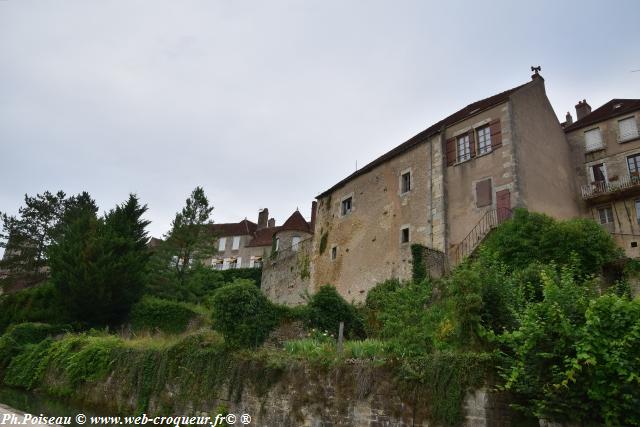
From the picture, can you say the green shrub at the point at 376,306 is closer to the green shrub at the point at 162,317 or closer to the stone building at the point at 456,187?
the stone building at the point at 456,187

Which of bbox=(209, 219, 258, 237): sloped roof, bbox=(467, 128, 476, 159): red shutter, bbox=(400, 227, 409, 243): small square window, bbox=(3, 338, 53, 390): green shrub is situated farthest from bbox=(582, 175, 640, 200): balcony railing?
bbox=(209, 219, 258, 237): sloped roof

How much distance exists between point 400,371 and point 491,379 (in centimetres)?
155

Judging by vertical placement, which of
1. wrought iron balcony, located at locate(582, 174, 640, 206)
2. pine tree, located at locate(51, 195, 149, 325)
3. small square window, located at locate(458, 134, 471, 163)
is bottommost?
pine tree, located at locate(51, 195, 149, 325)

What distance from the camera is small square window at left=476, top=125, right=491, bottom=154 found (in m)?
18.2

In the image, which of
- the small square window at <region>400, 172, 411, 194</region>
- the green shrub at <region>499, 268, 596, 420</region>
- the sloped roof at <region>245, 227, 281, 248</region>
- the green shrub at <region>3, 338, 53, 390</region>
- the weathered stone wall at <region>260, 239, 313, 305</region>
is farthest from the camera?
the sloped roof at <region>245, 227, 281, 248</region>

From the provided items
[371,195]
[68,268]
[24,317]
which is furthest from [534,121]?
[24,317]

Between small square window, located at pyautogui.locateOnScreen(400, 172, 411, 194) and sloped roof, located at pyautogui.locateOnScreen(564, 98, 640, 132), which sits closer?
sloped roof, located at pyautogui.locateOnScreen(564, 98, 640, 132)

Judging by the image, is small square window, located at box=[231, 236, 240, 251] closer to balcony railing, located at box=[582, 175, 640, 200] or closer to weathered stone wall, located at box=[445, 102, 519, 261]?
weathered stone wall, located at box=[445, 102, 519, 261]

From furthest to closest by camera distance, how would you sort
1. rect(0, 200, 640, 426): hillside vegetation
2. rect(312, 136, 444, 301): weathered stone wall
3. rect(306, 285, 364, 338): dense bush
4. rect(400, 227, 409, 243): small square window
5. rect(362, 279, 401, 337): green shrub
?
rect(400, 227, 409, 243): small square window
rect(312, 136, 444, 301): weathered stone wall
rect(306, 285, 364, 338): dense bush
rect(362, 279, 401, 337): green shrub
rect(0, 200, 640, 426): hillside vegetation

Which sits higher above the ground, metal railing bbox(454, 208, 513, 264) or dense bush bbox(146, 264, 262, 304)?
metal railing bbox(454, 208, 513, 264)

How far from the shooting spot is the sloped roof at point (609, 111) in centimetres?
→ 2033

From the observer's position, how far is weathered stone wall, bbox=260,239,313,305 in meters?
25.8

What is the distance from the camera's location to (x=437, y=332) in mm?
9258

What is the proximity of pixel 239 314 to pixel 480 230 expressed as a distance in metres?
9.70
